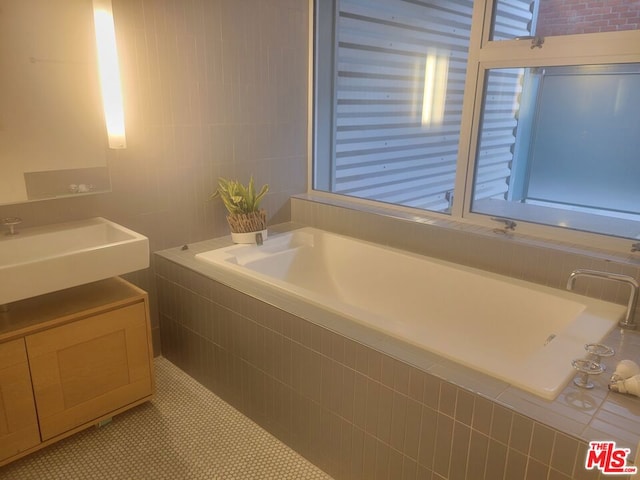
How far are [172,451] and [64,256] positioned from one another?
2.95ft

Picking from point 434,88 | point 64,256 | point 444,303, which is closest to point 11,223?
point 64,256

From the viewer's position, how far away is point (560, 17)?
2023 millimetres

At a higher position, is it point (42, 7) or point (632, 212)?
point (42, 7)

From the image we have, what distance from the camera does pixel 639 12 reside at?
183 centimetres

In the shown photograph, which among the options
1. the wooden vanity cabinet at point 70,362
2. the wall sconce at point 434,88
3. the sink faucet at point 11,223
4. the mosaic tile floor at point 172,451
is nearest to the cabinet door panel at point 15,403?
the wooden vanity cabinet at point 70,362

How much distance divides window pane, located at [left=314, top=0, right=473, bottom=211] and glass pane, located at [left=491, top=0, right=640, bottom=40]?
74 cm

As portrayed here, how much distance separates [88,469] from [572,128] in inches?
101

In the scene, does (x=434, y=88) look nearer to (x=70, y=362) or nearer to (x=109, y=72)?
(x=109, y=72)

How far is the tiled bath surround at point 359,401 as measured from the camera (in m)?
1.23

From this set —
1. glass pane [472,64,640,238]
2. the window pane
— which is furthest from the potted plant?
glass pane [472,64,640,238]

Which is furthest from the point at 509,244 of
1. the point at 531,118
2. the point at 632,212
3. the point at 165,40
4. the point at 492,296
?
the point at 165,40

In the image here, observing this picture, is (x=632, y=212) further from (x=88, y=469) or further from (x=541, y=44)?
(x=88, y=469)

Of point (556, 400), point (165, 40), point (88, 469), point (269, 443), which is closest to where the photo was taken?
point (556, 400)

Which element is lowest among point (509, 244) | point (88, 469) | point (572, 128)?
point (88, 469)
